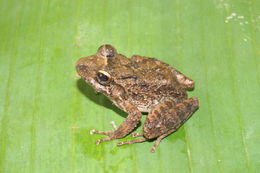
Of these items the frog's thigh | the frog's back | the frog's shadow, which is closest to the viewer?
the frog's thigh

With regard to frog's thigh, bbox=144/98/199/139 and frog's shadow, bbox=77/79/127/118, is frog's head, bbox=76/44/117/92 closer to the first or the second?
frog's shadow, bbox=77/79/127/118

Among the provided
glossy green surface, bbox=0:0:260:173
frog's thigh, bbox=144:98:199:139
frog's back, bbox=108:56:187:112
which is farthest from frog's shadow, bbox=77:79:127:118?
frog's thigh, bbox=144:98:199:139

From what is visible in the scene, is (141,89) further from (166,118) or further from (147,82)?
(166,118)

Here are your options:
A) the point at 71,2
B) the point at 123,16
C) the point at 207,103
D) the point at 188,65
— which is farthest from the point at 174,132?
the point at 71,2

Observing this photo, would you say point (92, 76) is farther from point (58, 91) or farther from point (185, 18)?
point (185, 18)

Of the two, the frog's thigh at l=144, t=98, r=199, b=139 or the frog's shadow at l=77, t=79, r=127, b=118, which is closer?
the frog's thigh at l=144, t=98, r=199, b=139

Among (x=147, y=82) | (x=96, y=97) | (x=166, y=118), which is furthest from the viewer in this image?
(x=96, y=97)

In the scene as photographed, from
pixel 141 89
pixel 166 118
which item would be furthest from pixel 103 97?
pixel 166 118
